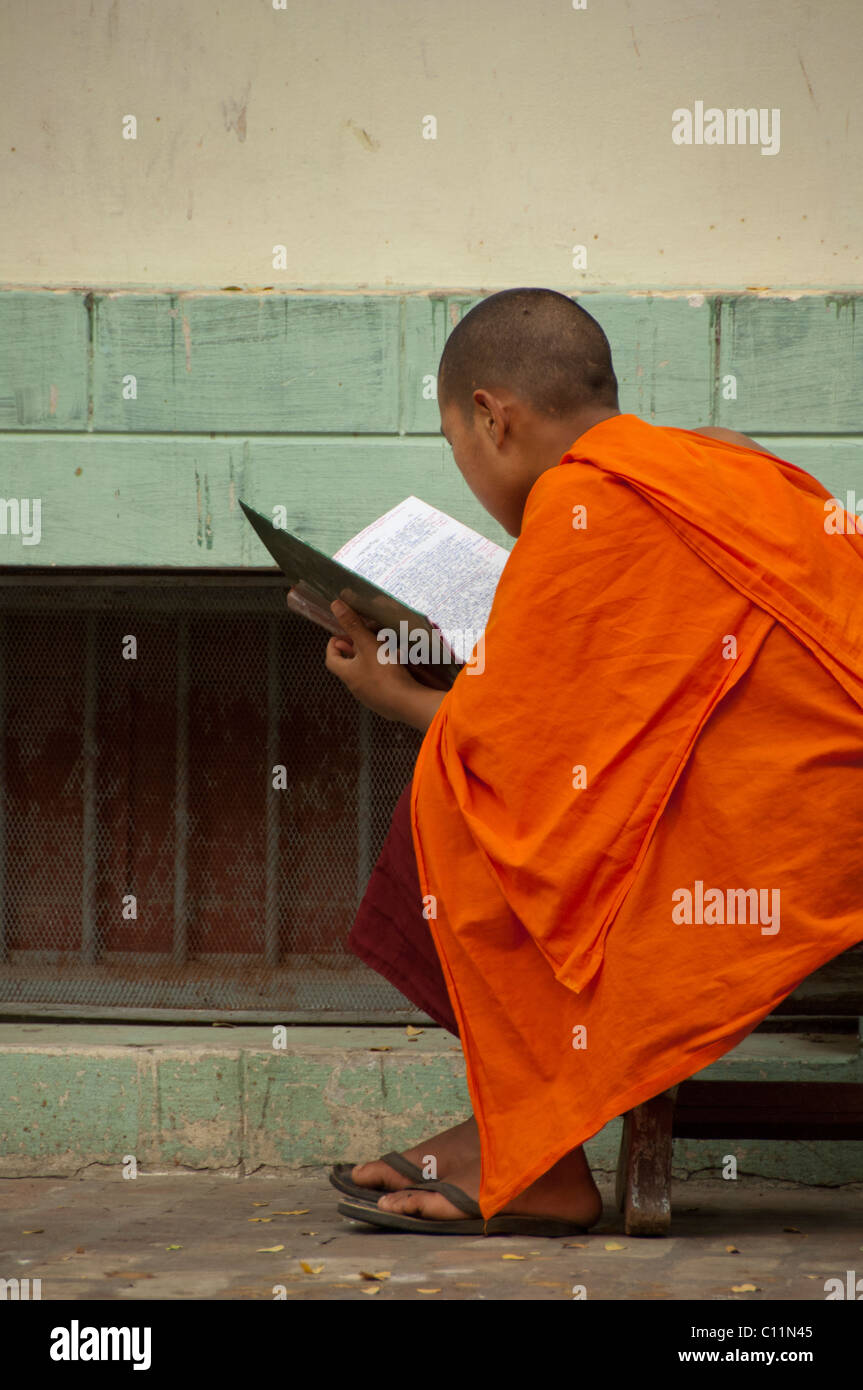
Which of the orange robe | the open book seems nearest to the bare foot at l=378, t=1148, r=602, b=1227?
the orange robe

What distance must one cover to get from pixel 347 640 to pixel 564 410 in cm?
56

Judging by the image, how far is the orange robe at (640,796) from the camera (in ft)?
7.19

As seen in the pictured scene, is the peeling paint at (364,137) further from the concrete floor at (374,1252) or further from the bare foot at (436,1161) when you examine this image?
the concrete floor at (374,1252)

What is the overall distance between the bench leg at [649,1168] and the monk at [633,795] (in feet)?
0.36

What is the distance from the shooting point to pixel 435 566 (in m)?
2.53

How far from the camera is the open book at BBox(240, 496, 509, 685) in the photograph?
2404 millimetres

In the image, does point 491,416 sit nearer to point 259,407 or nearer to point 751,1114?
point 259,407

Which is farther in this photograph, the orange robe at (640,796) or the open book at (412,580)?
the open book at (412,580)

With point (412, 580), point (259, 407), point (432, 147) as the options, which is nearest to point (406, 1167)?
point (412, 580)

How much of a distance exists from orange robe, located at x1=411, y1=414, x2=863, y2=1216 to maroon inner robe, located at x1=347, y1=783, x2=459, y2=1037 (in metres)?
0.16

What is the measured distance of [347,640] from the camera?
8.54 feet

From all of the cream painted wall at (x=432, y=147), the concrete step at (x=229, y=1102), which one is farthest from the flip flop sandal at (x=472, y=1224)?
the cream painted wall at (x=432, y=147)

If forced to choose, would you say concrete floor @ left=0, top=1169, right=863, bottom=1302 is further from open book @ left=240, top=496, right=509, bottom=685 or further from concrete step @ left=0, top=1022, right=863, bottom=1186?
open book @ left=240, top=496, right=509, bottom=685

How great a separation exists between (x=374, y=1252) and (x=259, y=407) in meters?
1.92
